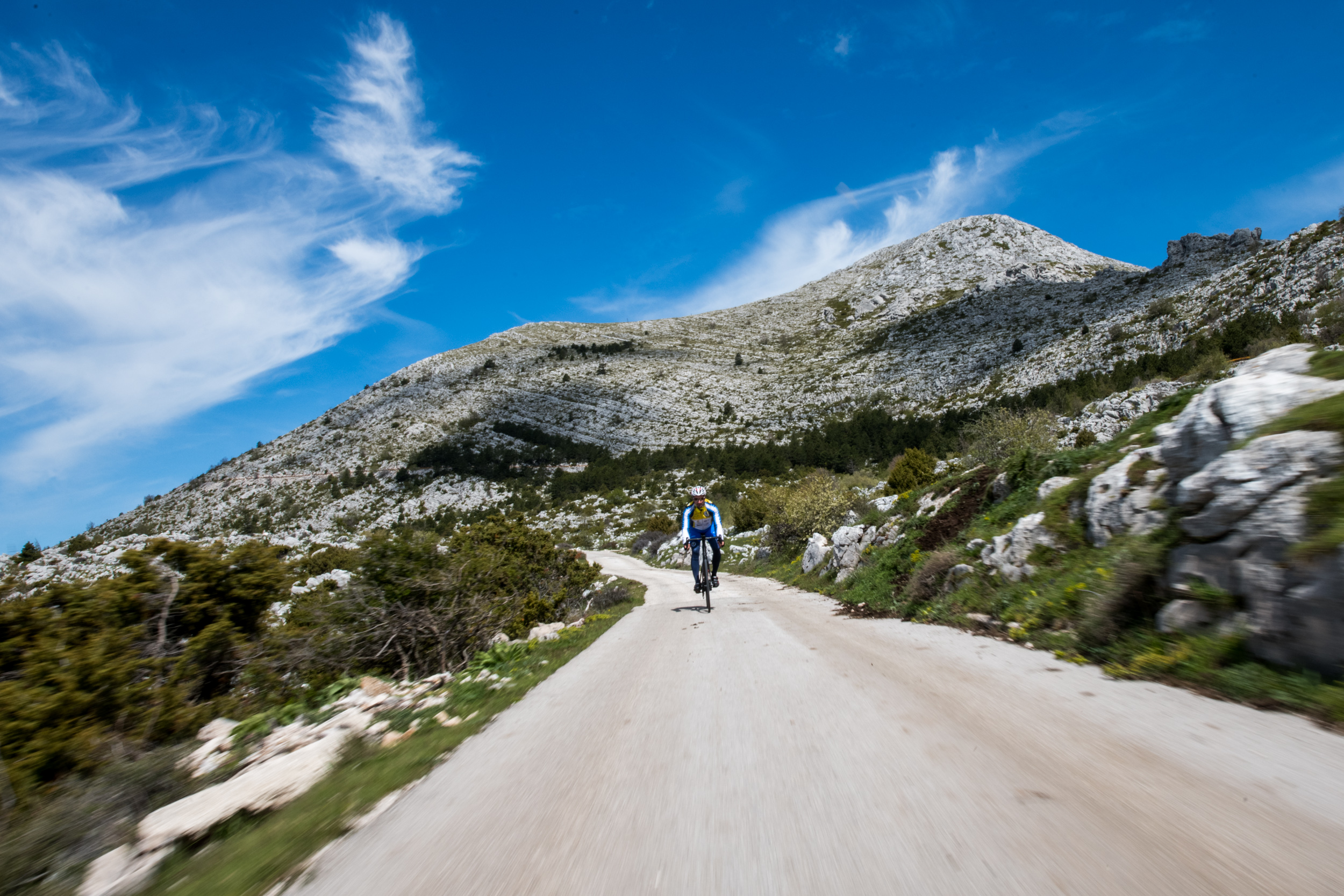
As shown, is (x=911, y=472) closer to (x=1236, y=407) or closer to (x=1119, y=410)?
(x=1119, y=410)

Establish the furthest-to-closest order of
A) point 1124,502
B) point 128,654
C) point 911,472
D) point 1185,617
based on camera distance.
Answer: point 911,472, point 1124,502, point 128,654, point 1185,617

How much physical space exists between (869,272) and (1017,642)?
503ft

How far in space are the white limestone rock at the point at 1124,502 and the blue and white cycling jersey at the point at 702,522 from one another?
6.23m

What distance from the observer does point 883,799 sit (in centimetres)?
260

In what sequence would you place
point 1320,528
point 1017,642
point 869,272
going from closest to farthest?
point 1320,528, point 1017,642, point 869,272

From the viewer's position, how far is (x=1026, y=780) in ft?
8.70

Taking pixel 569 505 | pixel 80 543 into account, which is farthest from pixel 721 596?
pixel 569 505

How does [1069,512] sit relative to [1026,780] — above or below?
above

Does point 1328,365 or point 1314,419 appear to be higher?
point 1328,365

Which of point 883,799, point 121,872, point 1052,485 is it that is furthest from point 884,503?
point 121,872

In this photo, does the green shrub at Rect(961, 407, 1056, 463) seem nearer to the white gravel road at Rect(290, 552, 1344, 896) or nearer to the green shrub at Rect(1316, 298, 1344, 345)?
the green shrub at Rect(1316, 298, 1344, 345)

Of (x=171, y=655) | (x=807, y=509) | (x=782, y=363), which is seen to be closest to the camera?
(x=171, y=655)

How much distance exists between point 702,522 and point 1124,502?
270 inches

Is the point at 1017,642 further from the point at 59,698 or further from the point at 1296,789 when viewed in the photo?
the point at 59,698
